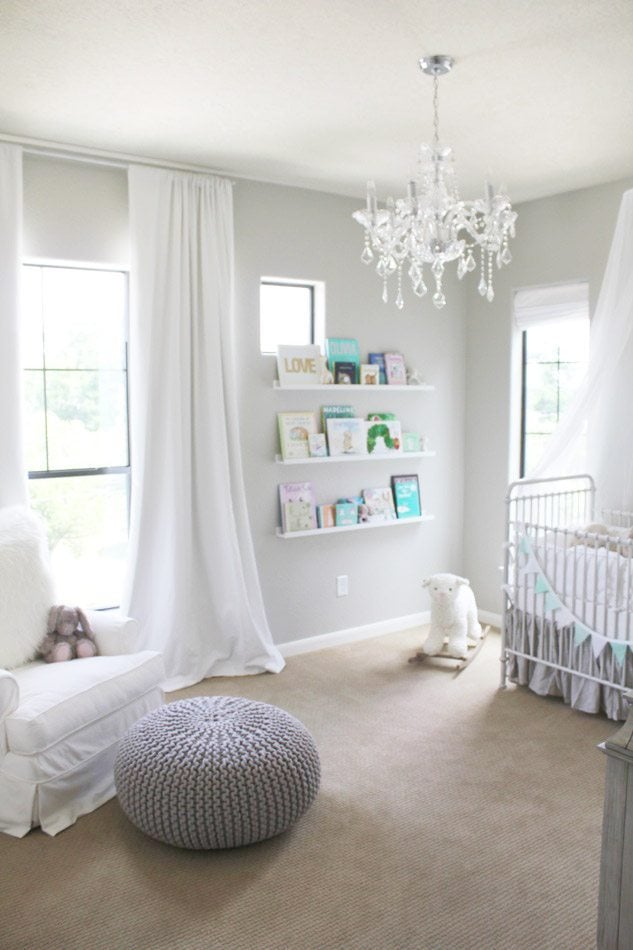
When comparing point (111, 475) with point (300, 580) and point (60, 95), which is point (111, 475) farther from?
point (60, 95)

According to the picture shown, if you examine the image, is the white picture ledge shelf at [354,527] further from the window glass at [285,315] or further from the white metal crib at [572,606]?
the window glass at [285,315]

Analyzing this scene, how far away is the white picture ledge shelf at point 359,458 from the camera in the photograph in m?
4.13

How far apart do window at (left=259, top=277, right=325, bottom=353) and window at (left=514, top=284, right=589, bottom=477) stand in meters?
1.18

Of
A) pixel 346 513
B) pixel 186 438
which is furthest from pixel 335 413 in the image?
pixel 186 438

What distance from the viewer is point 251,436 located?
409 centimetres

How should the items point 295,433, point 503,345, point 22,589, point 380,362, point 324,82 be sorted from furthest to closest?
point 503,345, point 380,362, point 295,433, point 22,589, point 324,82

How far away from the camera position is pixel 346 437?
4352 millimetres

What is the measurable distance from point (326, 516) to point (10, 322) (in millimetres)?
1887

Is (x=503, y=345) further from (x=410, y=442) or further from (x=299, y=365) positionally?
(x=299, y=365)

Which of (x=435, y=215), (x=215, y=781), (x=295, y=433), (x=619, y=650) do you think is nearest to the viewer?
(x=215, y=781)

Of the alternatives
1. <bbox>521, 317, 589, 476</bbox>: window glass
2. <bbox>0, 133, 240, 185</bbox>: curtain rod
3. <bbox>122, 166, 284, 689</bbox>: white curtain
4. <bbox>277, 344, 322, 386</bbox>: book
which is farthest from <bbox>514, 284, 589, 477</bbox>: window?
<bbox>0, 133, 240, 185</bbox>: curtain rod

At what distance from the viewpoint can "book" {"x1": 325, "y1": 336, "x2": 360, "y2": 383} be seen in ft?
14.1

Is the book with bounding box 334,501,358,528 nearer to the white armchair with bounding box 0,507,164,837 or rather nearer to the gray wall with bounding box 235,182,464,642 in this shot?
the gray wall with bounding box 235,182,464,642

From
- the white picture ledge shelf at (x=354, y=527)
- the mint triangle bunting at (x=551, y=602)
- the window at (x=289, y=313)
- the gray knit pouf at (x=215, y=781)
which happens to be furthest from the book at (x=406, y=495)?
the gray knit pouf at (x=215, y=781)
